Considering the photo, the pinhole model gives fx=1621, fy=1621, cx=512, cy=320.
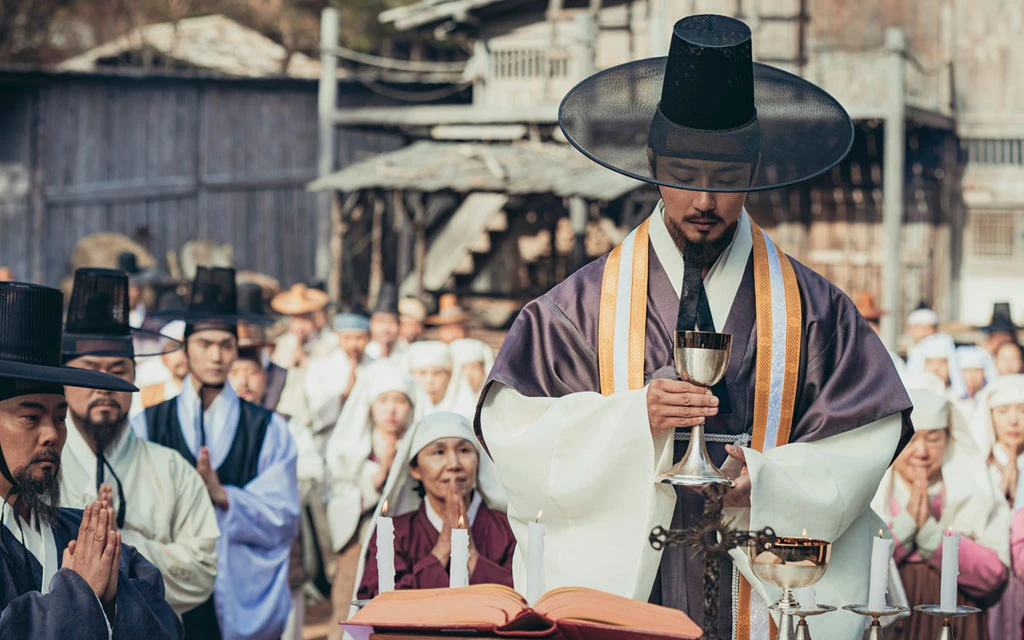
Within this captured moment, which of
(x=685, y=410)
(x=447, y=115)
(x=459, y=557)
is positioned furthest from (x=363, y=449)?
(x=447, y=115)

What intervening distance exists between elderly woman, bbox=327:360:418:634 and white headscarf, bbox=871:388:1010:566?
2.73 metres

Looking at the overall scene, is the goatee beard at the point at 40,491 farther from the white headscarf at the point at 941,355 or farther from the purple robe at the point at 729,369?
the white headscarf at the point at 941,355

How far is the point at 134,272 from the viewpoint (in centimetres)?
1834

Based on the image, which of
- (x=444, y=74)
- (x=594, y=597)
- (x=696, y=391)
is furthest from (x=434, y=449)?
(x=444, y=74)

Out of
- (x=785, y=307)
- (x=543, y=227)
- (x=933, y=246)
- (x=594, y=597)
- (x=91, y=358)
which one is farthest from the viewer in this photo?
(x=543, y=227)

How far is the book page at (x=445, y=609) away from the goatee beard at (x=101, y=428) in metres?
3.53

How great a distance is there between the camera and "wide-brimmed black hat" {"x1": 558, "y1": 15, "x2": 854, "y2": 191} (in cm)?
389

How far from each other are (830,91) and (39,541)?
15.7 m

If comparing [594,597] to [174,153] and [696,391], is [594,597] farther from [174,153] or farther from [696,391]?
[174,153]

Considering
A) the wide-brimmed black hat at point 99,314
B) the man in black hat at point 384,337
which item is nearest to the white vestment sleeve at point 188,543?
the wide-brimmed black hat at point 99,314

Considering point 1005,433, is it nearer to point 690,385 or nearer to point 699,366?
point 690,385

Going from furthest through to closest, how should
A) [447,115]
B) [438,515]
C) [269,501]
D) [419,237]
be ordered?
1. [419,237]
2. [447,115]
3. [269,501]
4. [438,515]

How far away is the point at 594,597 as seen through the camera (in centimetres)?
321

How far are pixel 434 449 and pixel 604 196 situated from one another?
1058 centimetres
